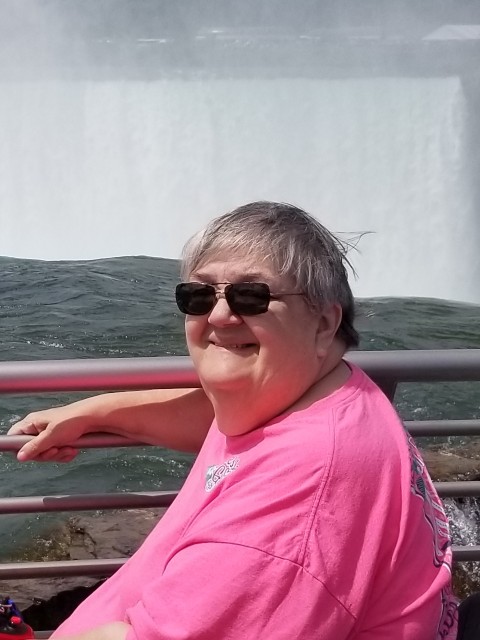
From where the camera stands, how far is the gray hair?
1.40 meters

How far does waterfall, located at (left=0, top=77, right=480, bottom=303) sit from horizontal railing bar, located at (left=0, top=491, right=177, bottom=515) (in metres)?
11.9

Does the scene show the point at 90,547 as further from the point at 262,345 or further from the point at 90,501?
the point at 262,345

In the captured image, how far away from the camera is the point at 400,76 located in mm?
14836

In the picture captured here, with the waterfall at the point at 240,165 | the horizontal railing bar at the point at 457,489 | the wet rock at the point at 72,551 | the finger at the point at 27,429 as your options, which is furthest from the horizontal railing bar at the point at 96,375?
the waterfall at the point at 240,165

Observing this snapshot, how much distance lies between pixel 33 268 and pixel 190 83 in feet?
14.1

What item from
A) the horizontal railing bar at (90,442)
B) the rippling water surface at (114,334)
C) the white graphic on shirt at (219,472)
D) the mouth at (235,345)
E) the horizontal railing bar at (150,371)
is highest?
the mouth at (235,345)

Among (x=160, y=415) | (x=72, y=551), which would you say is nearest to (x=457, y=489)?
(x=160, y=415)

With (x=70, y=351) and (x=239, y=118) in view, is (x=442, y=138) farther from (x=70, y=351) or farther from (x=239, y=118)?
(x=70, y=351)

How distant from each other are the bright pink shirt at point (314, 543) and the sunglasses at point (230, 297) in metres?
0.17

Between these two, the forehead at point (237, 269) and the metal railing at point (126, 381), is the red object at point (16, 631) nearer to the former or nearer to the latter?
the metal railing at point (126, 381)

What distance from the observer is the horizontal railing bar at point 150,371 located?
1.72 m

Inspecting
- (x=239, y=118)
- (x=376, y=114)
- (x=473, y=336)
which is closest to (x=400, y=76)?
(x=376, y=114)

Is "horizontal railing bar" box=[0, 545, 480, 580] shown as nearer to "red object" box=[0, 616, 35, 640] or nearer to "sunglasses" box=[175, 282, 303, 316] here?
"red object" box=[0, 616, 35, 640]

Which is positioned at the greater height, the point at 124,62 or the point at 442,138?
the point at 124,62
